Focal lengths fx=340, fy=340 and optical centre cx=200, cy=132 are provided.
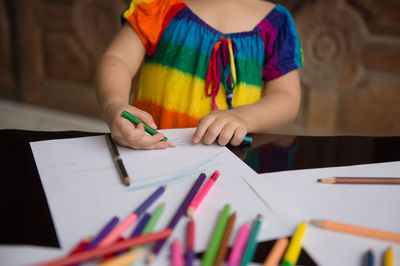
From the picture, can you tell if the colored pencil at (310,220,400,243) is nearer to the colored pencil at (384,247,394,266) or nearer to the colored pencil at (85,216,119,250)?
the colored pencil at (384,247,394,266)

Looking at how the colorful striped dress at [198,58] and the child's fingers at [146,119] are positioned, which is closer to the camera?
the child's fingers at [146,119]

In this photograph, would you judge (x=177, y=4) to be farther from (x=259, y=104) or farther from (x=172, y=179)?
(x=172, y=179)

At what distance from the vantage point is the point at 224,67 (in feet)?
2.05

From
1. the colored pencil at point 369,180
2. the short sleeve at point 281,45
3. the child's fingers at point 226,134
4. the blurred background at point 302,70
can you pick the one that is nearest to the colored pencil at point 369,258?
the colored pencil at point 369,180

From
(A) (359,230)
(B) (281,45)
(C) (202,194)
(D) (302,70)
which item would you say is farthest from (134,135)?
(D) (302,70)

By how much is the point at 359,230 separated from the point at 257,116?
307 mm

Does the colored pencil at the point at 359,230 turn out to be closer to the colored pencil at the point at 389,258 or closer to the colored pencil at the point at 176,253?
the colored pencil at the point at 389,258

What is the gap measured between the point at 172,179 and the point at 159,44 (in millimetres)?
393

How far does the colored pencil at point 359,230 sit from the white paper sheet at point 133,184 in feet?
0.11

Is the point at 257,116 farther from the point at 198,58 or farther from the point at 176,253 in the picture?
the point at 176,253

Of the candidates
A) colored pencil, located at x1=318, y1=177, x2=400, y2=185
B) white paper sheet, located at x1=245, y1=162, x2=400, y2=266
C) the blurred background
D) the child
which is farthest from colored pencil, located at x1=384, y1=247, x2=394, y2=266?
the blurred background

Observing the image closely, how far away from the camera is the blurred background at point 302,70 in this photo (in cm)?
→ 110

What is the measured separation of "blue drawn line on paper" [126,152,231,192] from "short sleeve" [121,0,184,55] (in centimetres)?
33

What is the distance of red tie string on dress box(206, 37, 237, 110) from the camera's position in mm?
609
